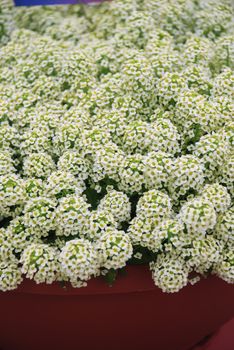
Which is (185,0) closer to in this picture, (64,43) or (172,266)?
(64,43)

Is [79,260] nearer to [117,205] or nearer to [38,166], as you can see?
[117,205]

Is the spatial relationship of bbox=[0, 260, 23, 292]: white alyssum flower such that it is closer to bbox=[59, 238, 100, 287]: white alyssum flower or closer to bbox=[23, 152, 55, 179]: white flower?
bbox=[59, 238, 100, 287]: white alyssum flower

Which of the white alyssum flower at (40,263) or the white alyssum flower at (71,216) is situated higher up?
the white alyssum flower at (71,216)

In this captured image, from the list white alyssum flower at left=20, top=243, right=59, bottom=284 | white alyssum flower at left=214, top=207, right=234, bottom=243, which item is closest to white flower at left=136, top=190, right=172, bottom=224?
white alyssum flower at left=214, top=207, right=234, bottom=243

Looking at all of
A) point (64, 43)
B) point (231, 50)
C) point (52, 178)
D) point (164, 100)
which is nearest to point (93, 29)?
point (64, 43)

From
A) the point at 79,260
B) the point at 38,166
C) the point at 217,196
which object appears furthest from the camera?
the point at 38,166

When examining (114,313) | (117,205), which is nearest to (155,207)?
(117,205)

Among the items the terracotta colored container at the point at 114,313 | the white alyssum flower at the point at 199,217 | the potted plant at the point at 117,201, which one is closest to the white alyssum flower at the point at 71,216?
the potted plant at the point at 117,201

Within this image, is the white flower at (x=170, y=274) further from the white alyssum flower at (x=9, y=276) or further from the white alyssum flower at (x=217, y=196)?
the white alyssum flower at (x=9, y=276)
